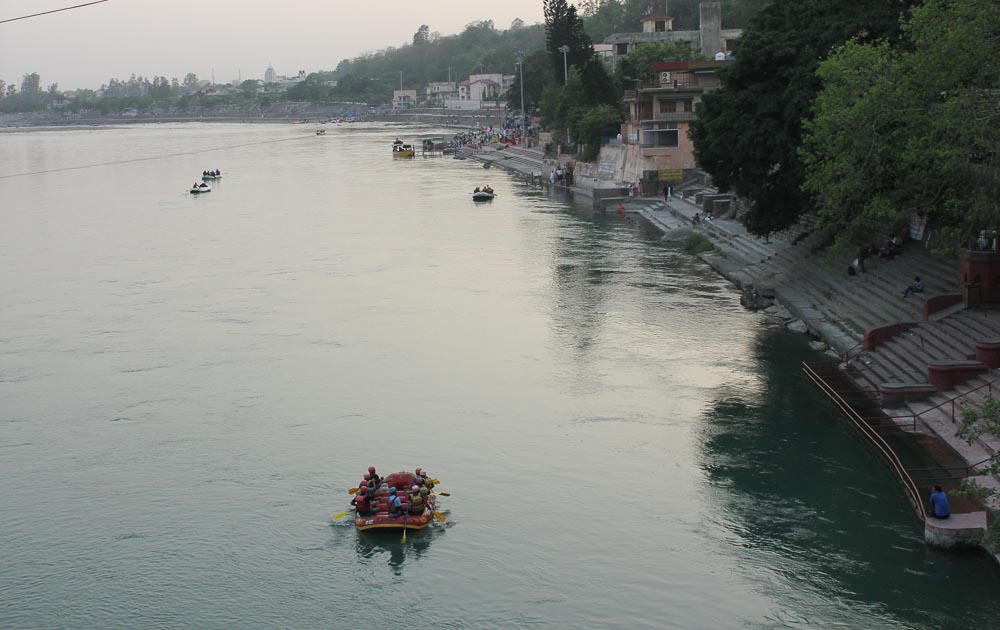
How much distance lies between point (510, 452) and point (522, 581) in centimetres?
512

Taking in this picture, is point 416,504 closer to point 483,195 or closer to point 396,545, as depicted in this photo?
point 396,545

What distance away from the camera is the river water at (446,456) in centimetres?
→ 1584

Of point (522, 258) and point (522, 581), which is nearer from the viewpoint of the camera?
point (522, 581)

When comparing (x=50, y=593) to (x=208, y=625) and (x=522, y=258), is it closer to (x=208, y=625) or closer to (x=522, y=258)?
(x=208, y=625)

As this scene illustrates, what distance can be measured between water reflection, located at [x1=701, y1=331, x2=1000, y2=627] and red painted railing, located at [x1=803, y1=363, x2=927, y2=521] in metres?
0.22

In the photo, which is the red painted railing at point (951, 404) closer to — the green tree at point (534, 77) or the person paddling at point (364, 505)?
the person paddling at point (364, 505)

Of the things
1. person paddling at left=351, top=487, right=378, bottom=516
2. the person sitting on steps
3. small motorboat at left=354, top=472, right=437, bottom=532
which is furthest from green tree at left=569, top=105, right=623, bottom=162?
person paddling at left=351, top=487, right=378, bottom=516

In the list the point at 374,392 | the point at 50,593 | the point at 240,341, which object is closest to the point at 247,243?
Answer: the point at 240,341

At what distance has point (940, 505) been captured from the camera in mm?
15789

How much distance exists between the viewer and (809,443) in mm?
20828

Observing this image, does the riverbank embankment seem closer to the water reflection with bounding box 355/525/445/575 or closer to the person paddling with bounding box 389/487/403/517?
the water reflection with bounding box 355/525/445/575

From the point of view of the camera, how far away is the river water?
15.8m

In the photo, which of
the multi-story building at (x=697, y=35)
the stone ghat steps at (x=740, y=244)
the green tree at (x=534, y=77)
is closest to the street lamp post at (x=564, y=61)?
the multi-story building at (x=697, y=35)

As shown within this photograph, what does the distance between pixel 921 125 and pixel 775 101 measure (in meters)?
9.24
